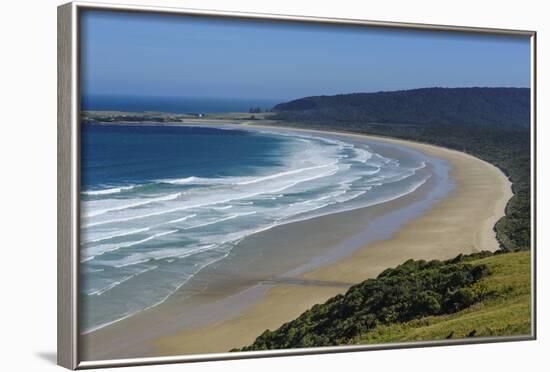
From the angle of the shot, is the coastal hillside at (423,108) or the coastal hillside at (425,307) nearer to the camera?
the coastal hillside at (425,307)

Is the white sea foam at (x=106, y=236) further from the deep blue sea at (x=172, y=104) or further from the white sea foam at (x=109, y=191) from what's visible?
the deep blue sea at (x=172, y=104)

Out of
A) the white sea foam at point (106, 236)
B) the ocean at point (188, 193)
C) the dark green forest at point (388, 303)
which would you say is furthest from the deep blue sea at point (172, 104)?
the dark green forest at point (388, 303)

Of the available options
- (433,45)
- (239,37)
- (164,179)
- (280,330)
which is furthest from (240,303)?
(433,45)

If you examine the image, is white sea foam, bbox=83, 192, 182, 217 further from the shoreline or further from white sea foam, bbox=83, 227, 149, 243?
the shoreline

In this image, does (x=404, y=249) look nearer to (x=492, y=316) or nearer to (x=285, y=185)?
(x=492, y=316)

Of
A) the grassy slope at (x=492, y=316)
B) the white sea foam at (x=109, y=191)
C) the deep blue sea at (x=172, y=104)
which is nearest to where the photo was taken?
the white sea foam at (x=109, y=191)

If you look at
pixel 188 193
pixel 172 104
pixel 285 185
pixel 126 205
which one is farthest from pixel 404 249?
pixel 126 205

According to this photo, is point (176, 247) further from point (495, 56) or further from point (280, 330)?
point (495, 56)
